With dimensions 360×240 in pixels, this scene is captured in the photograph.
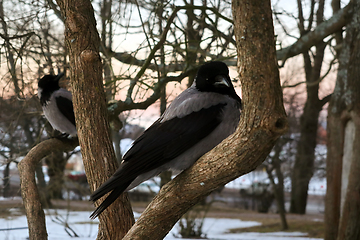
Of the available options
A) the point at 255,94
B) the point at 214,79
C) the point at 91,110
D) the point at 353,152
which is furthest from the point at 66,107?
the point at 353,152

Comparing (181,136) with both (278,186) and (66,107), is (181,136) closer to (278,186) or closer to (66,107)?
(66,107)

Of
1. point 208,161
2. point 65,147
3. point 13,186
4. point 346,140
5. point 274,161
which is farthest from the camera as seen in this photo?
point 274,161

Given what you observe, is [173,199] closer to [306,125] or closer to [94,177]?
[94,177]

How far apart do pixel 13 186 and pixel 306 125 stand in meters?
8.94

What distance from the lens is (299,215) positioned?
1281 cm

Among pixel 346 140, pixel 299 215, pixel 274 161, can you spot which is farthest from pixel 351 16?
pixel 299 215

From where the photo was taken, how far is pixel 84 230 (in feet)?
29.0

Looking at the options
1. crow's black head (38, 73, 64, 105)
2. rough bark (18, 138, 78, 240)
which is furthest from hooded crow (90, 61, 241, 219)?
crow's black head (38, 73, 64, 105)

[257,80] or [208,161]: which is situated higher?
[257,80]

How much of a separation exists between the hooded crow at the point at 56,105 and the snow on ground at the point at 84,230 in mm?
2931

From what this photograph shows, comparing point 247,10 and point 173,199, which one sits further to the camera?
point 173,199

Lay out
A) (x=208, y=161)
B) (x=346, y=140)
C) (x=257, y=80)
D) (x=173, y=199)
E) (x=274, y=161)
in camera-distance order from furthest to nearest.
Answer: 1. (x=274, y=161)
2. (x=346, y=140)
3. (x=173, y=199)
4. (x=208, y=161)
5. (x=257, y=80)

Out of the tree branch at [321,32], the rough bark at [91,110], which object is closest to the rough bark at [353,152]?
the tree branch at [321,32]

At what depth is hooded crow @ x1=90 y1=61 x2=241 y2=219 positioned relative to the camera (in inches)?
87.5
